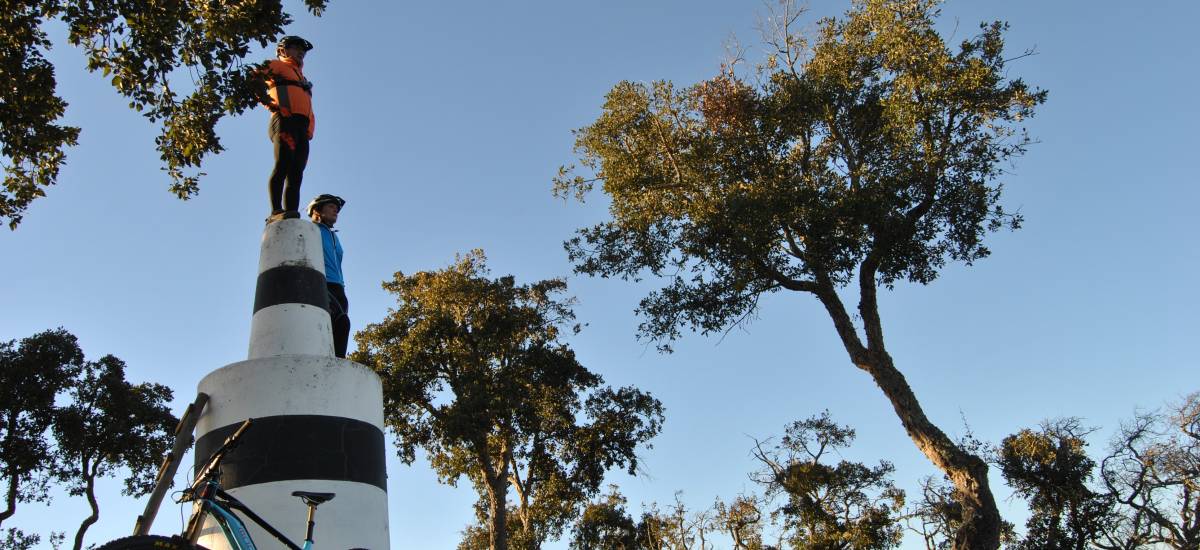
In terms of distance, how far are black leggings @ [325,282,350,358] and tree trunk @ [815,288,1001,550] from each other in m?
10.2

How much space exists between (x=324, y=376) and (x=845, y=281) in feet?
38.1

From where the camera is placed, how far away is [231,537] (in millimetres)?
4574

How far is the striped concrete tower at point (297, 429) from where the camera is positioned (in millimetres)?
5605

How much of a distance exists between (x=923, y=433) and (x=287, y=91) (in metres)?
11.2

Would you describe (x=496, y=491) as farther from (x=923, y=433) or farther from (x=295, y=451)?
(x=295, y=451)

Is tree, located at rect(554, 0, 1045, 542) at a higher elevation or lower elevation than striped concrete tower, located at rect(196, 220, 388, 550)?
higher

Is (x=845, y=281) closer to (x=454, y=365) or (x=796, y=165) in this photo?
(x=796, y=165)

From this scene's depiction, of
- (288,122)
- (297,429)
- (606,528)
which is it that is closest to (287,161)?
(288,122)

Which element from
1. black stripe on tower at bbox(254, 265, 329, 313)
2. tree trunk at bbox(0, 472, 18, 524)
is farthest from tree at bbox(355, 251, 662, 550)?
black stripe on tower at bbox(254, 265, 329, 313)

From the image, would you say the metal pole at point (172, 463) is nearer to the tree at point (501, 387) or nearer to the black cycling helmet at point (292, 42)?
the black cycling helmet at point (292, 42)

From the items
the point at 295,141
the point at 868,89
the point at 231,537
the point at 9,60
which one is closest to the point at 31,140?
the point at 9,60

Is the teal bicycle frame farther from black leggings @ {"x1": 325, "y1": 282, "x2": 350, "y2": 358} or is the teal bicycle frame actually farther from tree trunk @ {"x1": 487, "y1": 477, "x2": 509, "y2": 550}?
tree trunk @ {"x1": 487, "y1": 477, "x2": 509, "y2": 550}

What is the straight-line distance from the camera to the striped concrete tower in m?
5.61

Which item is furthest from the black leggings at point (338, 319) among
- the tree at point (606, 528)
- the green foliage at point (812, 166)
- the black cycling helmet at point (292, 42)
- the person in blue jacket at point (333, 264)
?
the tree at point (606, 528)
